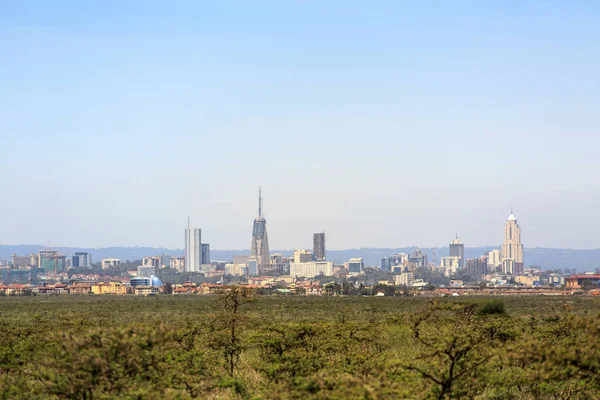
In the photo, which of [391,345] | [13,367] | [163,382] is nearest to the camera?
[163,382]

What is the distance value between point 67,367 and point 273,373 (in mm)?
8043

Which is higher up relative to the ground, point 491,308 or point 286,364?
point 286,364

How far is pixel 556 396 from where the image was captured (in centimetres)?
2231

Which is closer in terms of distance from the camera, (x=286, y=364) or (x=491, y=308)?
(x=286, y=364)

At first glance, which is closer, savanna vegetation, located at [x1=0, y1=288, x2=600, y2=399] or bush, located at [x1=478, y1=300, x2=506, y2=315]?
savanna vegetation, located at [x1=0, y1=288, x2=600, y2=399]

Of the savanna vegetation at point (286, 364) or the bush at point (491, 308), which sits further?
the bush at point (491, 308)

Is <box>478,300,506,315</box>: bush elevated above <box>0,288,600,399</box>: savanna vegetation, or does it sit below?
below

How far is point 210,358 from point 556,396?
959 centimetres

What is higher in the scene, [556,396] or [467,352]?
[467,352]

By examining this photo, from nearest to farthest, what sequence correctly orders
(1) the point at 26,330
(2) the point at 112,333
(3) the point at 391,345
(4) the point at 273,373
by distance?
(2) the point at 112,333 → (4) the point at 273,373 → (1) the point at 26,330 → (3) the point at 391,345

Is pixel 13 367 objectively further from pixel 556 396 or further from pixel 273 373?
pixel 556 396

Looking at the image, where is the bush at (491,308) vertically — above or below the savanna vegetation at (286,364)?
below

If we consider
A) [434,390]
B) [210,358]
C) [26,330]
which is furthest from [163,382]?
[26,330]

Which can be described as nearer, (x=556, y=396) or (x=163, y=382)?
(x=163, y=382)
